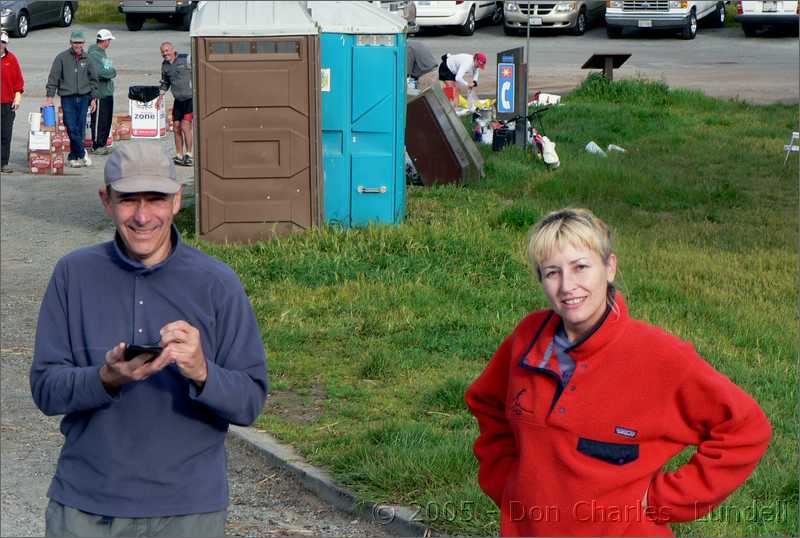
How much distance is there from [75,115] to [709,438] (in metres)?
15.7

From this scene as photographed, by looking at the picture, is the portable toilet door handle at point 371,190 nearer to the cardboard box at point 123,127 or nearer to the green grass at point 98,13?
the cardboard box at point 123,127

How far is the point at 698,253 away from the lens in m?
12.0

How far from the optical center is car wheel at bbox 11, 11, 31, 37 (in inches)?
1293

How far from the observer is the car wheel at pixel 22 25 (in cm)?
3284

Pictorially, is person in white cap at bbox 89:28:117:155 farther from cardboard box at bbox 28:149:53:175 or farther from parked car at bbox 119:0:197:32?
parked car at bbox 119:0:197:32

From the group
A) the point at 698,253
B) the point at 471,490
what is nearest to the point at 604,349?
the point at 471,490

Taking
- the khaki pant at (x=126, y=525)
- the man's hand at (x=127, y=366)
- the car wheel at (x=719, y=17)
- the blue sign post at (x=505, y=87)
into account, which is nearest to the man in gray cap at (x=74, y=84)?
the blue sign post at (x=505, y=87)

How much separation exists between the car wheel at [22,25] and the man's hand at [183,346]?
3126cm

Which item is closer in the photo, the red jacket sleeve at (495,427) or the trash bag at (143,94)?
the red jacket sleeve at (495,427)

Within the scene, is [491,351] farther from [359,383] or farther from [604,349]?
[604,349]

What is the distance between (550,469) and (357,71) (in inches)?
391

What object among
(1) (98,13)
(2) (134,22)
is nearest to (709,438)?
(2) (134,22)

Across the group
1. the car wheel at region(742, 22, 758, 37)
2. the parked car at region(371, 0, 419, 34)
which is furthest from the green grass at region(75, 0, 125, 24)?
the car wheel at region(742, 22, 758, 37)

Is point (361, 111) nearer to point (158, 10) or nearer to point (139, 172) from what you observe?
point (139, 172)
